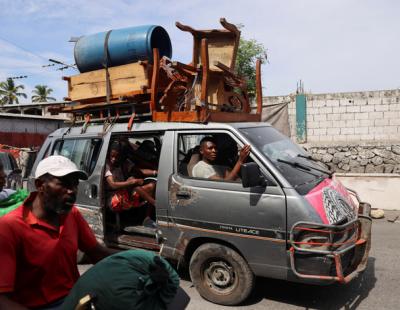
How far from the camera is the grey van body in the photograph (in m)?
3.31

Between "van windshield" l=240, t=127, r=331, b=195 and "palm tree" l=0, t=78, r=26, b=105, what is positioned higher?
"palm tree" l=0, t=78, r=26, b=105

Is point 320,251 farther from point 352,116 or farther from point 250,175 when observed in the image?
point 352,116

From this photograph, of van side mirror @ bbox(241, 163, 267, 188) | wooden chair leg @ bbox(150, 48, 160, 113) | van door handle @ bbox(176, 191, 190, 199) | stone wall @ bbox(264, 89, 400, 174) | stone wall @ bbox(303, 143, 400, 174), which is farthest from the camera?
stone wall @ bbox(264, 89, 400, 174)

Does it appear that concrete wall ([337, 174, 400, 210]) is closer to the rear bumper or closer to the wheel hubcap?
the rear bumper

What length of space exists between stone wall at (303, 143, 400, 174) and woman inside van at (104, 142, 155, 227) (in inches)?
295

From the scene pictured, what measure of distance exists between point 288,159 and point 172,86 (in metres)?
1.69

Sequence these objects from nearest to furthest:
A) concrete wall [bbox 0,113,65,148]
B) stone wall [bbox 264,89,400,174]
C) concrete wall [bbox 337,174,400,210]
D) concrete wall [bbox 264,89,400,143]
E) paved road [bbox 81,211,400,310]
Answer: paved road [bbox 81,211,400,310]
concrete wall [bbox 337,174,400,210]
stone wall [bbox 264,89,400,174]
concrete wall [bbox 264,89,400,143]
concrete wall [bbox 0,113,65,148]

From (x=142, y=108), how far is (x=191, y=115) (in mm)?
1063

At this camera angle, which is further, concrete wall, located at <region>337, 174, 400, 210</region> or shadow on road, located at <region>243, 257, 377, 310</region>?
concrete wall, located at <region>337, 174, 400, 210</region>

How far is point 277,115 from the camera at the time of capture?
1148cm

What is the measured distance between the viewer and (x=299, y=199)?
11.2ft

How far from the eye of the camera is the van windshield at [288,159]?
3684 mm

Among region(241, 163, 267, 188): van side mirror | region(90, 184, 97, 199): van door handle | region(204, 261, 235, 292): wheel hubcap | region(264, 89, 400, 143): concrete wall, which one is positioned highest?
region(264, 89, 400, 143): concrete wall

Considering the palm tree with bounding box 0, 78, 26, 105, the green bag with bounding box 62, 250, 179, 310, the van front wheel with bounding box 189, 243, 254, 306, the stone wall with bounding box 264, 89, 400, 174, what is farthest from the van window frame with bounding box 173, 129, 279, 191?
the palm tree with bounding box 0, 78, 26, 105
